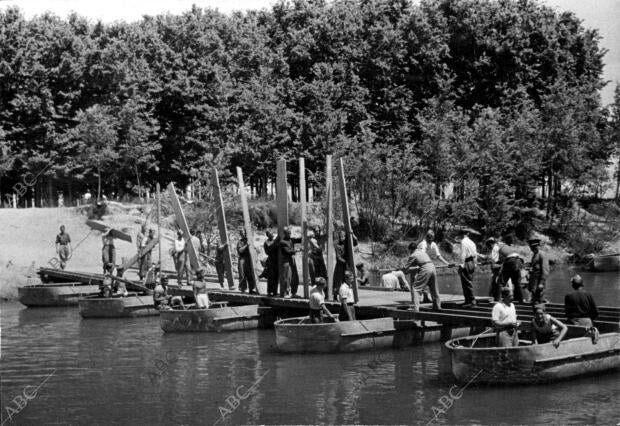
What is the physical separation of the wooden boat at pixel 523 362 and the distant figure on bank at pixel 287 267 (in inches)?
363

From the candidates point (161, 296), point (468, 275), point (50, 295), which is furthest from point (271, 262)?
point (50, 295)

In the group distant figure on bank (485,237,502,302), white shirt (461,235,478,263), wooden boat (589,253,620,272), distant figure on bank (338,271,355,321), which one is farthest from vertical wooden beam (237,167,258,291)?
wooden boat (589,253,620,272)

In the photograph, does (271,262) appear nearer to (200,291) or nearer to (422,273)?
(200,291)

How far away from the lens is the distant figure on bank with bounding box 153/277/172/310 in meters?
30.2

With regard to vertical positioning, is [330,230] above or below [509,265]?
above

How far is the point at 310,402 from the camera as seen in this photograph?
18.8 m

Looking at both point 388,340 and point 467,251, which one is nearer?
point 388,340

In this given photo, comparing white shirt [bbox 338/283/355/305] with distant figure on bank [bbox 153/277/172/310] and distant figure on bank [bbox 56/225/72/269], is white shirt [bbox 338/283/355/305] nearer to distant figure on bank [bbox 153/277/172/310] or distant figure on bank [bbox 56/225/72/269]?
distant figure on bank [bbox 153/277/172/310]

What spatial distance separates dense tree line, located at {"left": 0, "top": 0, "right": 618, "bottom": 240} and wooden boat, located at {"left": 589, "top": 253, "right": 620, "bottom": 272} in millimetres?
7982

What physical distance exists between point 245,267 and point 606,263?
3099 cm

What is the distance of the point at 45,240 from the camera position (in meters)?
53.2

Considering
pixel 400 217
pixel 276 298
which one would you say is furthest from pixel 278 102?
pixel 276 298

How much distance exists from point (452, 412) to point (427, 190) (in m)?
44.2

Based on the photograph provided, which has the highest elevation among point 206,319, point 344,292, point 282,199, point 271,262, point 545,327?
point 282,199
